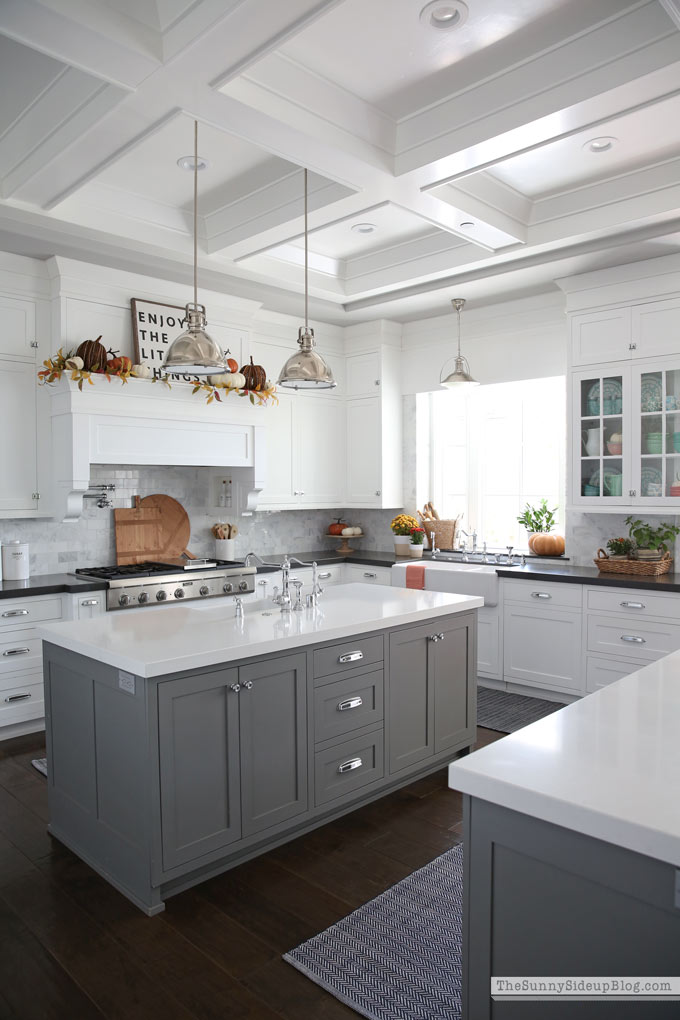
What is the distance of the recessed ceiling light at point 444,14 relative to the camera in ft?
8.64

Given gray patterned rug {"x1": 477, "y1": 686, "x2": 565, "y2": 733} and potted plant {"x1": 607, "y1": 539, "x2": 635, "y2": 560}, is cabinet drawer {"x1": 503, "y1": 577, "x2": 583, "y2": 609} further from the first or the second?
gray patterned rug {"x1": 477, "y1": 686, "x2": 565, "y2": 733}

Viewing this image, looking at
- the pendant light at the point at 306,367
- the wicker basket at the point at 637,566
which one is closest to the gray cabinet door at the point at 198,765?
the pendant light at the point at 306,367

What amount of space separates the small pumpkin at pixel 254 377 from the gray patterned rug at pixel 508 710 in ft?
9.36

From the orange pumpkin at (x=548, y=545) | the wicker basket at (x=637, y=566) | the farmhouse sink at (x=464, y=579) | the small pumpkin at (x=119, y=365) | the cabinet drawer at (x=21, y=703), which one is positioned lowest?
the cabinet drawer at (x=21, y=703)

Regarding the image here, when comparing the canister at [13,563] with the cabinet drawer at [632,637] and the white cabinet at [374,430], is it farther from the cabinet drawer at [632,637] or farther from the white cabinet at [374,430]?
the cabinet drawer at [632,637]

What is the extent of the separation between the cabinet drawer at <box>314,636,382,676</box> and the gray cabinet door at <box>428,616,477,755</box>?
429mm

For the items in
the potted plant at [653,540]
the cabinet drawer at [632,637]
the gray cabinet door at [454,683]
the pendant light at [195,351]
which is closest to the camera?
the pendant light at [195,351]

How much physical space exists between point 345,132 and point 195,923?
10.9ft

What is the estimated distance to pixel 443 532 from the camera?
247 inches

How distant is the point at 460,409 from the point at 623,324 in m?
1.85

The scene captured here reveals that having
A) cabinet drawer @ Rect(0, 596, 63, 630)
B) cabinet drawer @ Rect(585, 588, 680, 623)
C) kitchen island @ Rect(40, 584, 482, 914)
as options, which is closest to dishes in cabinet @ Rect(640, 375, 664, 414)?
cabinet drawer @ Rect(585, 588, 680, 623)

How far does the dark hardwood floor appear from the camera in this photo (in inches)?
83.2

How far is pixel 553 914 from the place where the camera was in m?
1.42

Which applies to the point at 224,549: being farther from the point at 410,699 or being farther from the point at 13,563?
the point at 410,699
